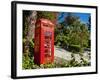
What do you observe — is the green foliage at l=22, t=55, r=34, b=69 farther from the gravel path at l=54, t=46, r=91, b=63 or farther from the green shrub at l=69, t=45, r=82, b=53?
the green shrub at l=69, t=45, r=82, b=53

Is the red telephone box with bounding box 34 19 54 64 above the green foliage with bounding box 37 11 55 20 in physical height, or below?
below

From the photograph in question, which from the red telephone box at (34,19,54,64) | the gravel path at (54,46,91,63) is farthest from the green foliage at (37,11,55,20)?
the gravel path at (54,46,91,63)

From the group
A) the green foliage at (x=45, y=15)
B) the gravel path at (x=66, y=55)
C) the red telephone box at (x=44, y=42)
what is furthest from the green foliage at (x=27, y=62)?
the green foliage at (x=45, y=15)

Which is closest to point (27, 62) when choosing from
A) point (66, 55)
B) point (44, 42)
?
point (44, 42)

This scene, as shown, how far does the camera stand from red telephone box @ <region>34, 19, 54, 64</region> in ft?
6.04

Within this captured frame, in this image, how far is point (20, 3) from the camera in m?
1.77

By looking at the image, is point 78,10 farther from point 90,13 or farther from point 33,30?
point 33,30

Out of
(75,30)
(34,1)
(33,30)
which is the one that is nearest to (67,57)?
(75,30)

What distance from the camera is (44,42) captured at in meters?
1.86

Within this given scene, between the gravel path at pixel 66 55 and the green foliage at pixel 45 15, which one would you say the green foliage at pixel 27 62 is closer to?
the gravel path at pixel 66 55

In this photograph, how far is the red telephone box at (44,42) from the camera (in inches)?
72.5

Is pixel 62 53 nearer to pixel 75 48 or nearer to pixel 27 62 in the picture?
pixel 75 48

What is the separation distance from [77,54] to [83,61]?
0.25 ft
